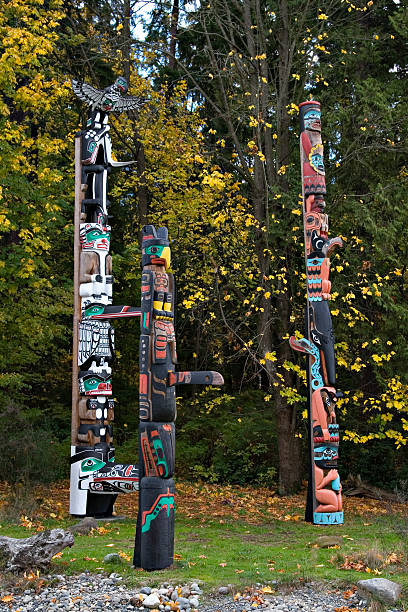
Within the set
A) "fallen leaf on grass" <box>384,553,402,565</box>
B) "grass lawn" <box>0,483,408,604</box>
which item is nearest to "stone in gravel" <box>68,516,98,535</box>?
"grass lawn" <box>0,483,408,604</box>

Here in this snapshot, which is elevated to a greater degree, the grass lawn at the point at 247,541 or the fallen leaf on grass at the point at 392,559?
the fallen leaf on grass at the point at 392,559

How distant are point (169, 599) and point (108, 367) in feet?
16.9

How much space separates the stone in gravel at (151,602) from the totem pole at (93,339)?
12.2 ft

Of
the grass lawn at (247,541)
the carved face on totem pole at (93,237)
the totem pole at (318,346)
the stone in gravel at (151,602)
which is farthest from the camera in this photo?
the carved face on totem pole at (93,237)

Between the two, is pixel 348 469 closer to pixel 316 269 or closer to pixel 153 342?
pixel 316 269

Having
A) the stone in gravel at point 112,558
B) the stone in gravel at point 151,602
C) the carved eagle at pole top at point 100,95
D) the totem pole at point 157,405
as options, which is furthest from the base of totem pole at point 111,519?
the carved eagle at pole top at point 100,95

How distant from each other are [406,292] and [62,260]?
8.65m

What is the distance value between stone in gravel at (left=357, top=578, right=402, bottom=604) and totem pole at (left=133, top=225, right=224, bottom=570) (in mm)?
2036

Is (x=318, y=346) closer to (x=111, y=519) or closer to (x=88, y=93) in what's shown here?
(x=111, y=519)

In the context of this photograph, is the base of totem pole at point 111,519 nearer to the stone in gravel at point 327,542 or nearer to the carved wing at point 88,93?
the stone in gravel at point 327,542

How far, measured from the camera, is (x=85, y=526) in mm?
9789

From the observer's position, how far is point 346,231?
561 inches

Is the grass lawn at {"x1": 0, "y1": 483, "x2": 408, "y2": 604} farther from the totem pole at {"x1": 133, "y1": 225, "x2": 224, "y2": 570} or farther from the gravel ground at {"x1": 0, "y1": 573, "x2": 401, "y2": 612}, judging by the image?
the totem pole at {"x1": 133, "y1": 225, "x2": 224, "y2": 570}

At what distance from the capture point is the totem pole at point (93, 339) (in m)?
10.3
